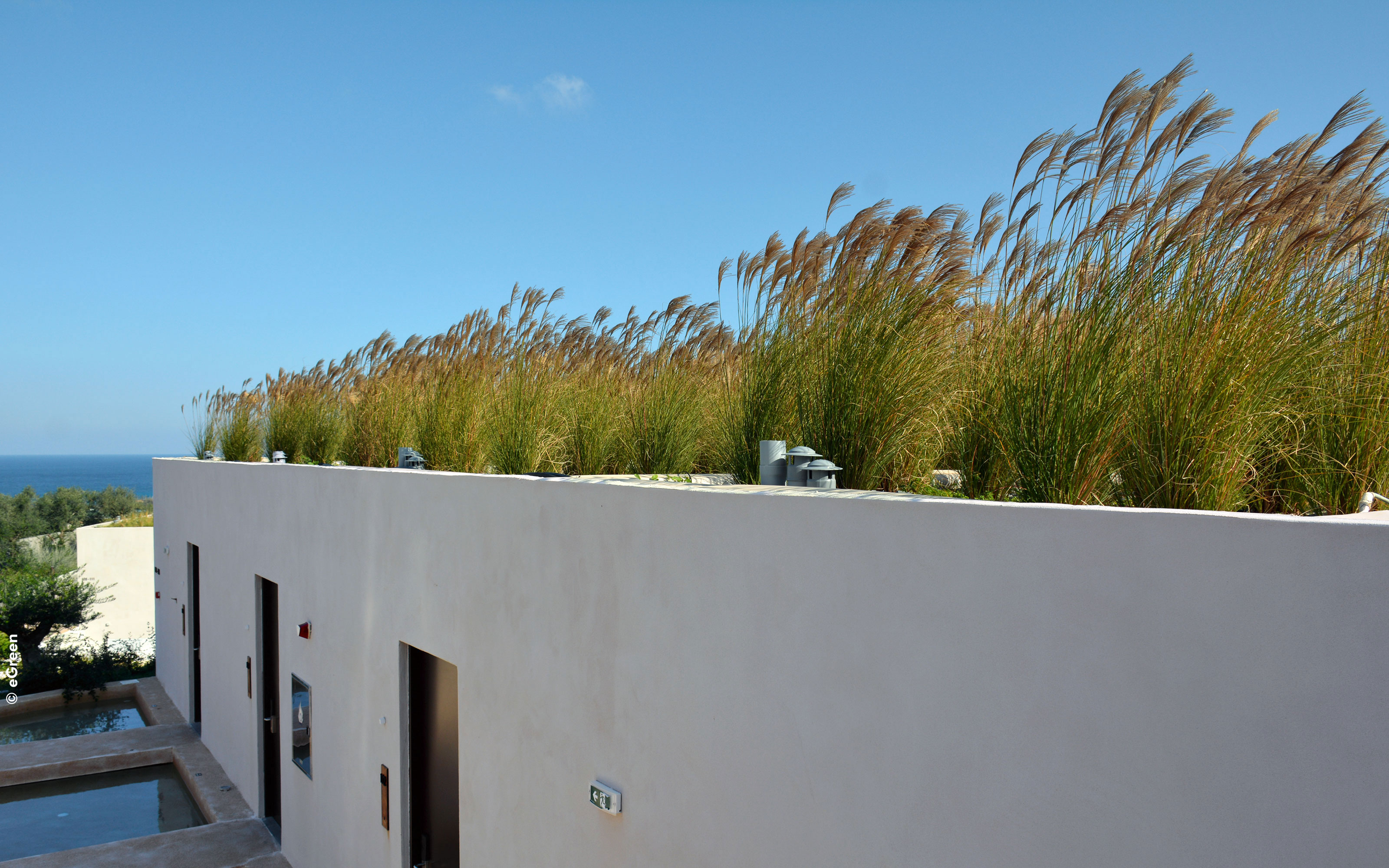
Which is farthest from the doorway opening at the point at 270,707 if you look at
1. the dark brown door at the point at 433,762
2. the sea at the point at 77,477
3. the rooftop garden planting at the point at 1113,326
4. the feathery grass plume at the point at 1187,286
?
the sea at the point at 77,477

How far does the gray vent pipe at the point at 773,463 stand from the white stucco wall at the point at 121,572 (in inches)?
811

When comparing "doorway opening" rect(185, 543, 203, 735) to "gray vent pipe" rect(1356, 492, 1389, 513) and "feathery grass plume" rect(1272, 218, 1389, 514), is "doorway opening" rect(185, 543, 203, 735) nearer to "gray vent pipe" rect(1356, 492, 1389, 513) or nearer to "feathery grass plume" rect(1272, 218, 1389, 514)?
"feathery grass plume" rect(1272, 218, 1389, 514)

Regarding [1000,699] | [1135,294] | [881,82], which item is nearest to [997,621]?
→ [1000,699]

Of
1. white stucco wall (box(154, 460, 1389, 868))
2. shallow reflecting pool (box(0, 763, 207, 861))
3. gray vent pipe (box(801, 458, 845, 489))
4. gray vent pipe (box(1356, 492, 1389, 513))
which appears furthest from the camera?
shallow reflecting pool (box(0, 763, 207, 861))

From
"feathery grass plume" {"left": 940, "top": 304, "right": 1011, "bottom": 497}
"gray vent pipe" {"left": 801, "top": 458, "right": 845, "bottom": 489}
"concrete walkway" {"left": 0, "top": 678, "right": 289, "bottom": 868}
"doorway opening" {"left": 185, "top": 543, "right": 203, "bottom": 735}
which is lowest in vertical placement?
"concrete walkway" {"left": 0, "top": 678, "right": 289, "bottom": 868}

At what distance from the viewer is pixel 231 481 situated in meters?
8.40

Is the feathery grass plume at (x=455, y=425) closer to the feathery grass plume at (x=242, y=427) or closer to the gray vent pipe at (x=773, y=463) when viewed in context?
the gray vent pipe at (x=773, y=463)

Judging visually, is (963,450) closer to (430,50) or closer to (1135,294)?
(1135,294)

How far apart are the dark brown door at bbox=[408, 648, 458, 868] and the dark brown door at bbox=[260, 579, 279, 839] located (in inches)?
135

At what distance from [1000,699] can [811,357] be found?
166 cm

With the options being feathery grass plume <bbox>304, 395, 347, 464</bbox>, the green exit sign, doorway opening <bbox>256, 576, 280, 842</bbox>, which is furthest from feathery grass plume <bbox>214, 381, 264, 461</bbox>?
the green exit sign

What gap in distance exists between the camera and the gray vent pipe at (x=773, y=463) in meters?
3.04

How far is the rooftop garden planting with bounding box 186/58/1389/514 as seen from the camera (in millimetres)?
1826

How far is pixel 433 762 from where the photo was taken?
466 cm
